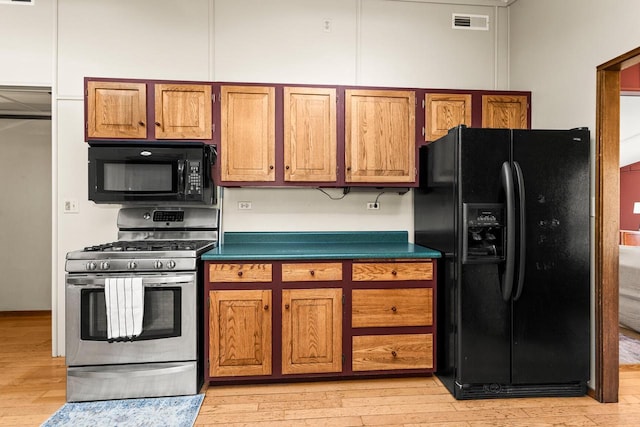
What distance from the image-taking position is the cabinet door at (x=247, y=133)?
2.79 metres

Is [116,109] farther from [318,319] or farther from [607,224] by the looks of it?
[607,224]

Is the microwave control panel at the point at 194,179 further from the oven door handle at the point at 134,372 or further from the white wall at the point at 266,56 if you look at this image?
the oven door handle at the point at 134,372

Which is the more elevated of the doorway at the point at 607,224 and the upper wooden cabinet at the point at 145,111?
the upper wooden cabinet at the point at 145,111

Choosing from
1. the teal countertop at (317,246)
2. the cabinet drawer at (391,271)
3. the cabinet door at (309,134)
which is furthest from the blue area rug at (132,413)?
the cabinet door at (309,134)

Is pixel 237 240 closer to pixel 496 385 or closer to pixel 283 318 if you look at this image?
pixel 283 318

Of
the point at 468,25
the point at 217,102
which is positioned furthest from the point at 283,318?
the point at 468,25

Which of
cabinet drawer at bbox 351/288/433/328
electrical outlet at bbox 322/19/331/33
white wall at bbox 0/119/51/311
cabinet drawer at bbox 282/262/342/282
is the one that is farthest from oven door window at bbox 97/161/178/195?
white wall at bbox 0/119/51/311

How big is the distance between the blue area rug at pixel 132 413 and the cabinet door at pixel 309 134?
64.0 inches

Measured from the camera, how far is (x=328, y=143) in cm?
285

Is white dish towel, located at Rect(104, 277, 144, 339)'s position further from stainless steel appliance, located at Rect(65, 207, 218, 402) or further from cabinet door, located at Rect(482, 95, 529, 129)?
cabinet door, located at Rect(482, 95, 529, 129)

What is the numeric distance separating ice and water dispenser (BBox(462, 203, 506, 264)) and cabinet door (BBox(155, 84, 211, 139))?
1.91 m

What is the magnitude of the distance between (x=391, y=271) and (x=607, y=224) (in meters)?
1.35

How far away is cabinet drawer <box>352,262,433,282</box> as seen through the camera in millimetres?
2570

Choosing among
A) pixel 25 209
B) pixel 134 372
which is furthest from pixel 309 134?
pixel 25 209
